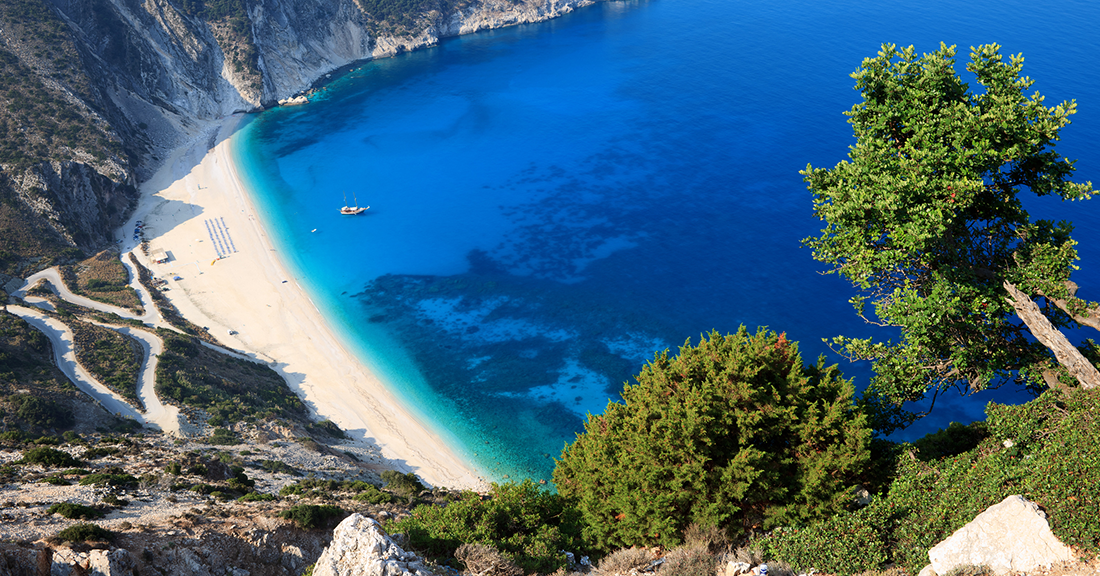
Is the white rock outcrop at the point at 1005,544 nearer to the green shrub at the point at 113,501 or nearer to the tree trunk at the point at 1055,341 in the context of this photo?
the tree trunk at the point at 1055,341

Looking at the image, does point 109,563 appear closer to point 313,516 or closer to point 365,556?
point 313,516

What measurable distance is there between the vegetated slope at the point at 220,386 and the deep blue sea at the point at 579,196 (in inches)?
387

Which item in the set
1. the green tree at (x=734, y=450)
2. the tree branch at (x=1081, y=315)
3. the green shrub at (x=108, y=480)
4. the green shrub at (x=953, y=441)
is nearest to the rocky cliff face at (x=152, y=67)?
the green shrub at (x=108, y=480)

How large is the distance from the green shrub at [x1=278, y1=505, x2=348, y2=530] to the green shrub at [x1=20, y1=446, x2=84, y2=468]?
1561 cm

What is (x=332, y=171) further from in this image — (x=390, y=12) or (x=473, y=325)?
(x=390, y=12)

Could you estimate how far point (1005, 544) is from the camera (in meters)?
16.2

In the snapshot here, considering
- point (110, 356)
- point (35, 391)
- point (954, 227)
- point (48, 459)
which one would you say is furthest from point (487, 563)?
point (110, 356)

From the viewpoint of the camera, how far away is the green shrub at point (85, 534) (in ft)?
68.1

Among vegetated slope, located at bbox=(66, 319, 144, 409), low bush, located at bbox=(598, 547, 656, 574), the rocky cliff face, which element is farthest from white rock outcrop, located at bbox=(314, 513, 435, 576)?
the rocky cliff face

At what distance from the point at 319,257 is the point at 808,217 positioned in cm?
6352

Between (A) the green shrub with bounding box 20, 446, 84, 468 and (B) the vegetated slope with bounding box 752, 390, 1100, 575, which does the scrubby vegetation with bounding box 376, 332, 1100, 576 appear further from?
(A) the green shrub with bounding box 20, 446, 84, 468

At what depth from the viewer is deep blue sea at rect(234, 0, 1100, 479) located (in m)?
63.1

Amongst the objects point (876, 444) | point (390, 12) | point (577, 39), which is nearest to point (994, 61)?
point (876, 444)

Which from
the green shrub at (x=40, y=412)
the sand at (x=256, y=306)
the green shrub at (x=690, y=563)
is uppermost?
the green shrub at (x=690, y=563)
